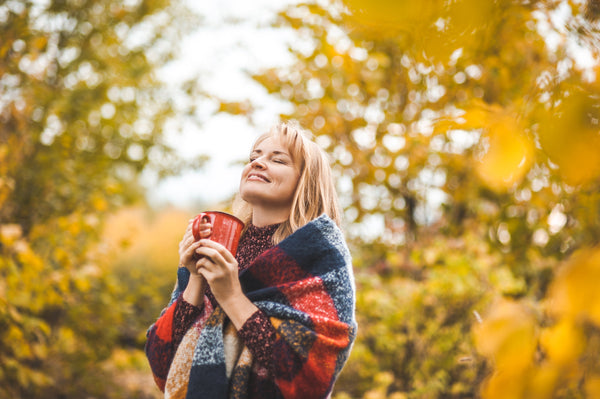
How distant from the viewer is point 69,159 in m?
4.15

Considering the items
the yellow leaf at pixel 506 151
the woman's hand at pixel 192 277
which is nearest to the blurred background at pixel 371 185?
the yellow leaf at pixel 506 151

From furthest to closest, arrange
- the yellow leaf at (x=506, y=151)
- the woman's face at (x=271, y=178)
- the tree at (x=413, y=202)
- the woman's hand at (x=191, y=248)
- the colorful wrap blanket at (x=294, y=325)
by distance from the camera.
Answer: the tree at (x=413, y=202)
the woman's face at (x=271, y=178)
the woman's hand at (x=191, y=248)
the colorful wrap blanket at (x=294, y=325)
the yellow leaf at (x=506, y=151)

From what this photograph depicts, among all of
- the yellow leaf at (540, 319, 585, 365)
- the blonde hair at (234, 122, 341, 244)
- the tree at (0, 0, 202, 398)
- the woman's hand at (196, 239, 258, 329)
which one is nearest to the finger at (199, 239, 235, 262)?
the woman's hand at (196, 239, 258, 329)

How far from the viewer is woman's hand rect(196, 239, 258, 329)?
3.58ft

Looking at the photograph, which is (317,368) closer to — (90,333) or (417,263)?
(417,263)

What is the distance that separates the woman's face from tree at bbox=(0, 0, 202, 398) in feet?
5.16

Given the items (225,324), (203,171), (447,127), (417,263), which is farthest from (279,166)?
(203,171)

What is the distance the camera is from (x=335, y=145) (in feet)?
10.1

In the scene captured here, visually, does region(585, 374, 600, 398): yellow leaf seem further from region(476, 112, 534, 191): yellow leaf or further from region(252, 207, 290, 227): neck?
region(252, 207, 290, 227): neck

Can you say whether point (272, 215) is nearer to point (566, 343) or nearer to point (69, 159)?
Result: point (566, 343)

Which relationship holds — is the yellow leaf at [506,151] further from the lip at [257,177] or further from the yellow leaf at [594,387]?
the lip at [257,177]

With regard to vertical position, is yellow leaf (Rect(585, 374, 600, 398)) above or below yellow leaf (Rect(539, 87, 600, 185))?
below

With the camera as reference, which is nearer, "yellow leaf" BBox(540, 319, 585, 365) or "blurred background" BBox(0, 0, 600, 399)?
"yellow leaf" BBox(540, 319, 585, 365)

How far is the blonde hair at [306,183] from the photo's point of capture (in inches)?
52.0
